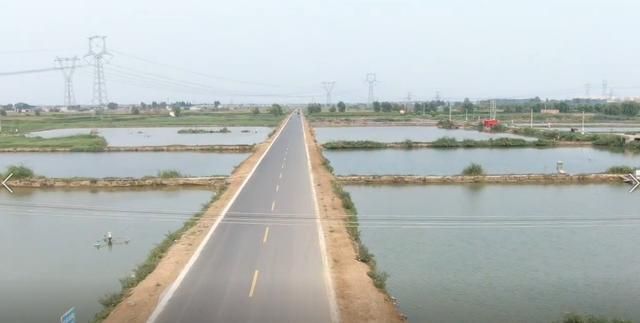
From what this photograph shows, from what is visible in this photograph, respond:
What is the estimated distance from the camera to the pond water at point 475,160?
4184 centimetres

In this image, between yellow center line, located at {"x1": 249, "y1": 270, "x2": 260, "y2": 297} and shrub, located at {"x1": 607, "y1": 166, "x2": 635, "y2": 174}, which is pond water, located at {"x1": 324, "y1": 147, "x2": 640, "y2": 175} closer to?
shrub, located at {"x1": 607, "y1": 166, "x2": 635, "y2": 174}

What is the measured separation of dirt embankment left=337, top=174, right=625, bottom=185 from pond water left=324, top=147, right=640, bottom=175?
3405mm

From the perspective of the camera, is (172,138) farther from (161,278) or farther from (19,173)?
(161,278)

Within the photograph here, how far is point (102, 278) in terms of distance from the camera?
56.4 ft

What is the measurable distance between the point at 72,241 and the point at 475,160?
115ft

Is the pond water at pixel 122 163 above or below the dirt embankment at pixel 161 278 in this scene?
above

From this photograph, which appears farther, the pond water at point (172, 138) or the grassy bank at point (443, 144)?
the pond water at point (172, 138)

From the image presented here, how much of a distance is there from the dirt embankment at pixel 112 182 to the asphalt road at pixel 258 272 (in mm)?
9836

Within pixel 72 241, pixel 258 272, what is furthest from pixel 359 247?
pixel 72 241

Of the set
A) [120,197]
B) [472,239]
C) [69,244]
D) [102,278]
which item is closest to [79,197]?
[120,197]

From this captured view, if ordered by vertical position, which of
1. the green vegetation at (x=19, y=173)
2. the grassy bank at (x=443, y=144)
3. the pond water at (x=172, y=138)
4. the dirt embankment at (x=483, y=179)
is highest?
the pond water at (x=172, y=138)

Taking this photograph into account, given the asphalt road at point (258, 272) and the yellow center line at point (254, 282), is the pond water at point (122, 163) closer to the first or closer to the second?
the asphalt road at point (258, 272)

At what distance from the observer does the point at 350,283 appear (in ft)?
49.7

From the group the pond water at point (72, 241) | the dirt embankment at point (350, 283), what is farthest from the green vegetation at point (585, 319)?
the pond water at point (72, 241)
